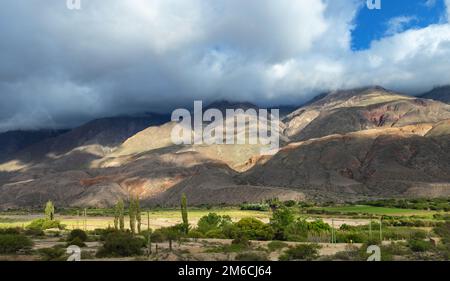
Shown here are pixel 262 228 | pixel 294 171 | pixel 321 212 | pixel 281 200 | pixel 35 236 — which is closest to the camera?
pixel 262 228

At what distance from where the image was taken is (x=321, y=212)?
10219 centimetres

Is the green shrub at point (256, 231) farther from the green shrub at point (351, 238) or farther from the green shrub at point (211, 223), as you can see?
the green shrub at point (211, 223)

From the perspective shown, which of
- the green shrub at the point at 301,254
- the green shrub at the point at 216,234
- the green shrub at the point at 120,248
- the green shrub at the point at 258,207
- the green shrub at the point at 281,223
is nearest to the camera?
the green shrub at the point at 301,254

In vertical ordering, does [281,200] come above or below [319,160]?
below

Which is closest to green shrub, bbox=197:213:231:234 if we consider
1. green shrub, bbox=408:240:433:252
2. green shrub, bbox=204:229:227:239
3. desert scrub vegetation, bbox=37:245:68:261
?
green shrub, bbox=204:229:227:239

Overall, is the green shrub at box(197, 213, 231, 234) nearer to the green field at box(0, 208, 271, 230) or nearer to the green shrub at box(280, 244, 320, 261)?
the green field at box(0, 208, 271, 230)

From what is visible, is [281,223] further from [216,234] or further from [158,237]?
[158,237]

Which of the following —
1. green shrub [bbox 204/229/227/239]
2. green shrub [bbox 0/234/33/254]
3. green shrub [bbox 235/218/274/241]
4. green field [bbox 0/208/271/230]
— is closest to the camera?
green shrub [bbox 0/234/33/254]

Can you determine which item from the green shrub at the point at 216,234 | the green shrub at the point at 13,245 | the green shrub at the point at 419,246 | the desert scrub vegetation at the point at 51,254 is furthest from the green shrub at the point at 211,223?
the green shrub at the point at 419,246

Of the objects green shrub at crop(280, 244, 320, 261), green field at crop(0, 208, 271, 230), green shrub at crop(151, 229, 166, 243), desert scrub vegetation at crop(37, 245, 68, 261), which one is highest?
desert scrub vegetation at crop(37, 245, 68, 261)
